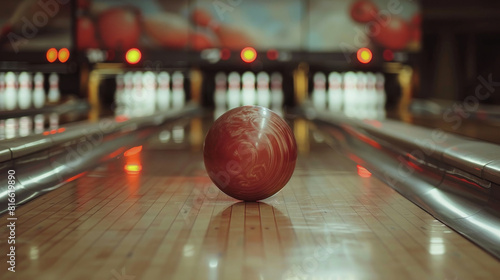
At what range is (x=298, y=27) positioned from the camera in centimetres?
965

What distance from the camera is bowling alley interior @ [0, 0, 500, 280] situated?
82.0 inches

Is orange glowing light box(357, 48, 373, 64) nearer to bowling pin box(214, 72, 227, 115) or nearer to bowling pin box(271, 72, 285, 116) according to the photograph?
bowling pin box(271, 72, 285, 116)

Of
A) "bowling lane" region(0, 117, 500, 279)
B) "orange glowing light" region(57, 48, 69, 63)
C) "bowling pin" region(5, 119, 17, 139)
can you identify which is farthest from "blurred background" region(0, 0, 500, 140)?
"bowling lane" region(0, 117, 500, 279)

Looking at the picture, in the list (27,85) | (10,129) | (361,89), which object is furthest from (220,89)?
(10,129)

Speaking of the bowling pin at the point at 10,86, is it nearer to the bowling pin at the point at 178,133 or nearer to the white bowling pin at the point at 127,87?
the white bowling pin at the point at 127,87

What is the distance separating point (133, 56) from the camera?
9273 millimetres

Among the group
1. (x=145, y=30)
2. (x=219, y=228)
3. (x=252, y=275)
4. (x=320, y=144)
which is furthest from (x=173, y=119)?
(x=252, y=275)

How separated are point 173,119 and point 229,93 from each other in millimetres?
2786

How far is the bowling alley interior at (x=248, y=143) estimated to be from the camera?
208 centimetres

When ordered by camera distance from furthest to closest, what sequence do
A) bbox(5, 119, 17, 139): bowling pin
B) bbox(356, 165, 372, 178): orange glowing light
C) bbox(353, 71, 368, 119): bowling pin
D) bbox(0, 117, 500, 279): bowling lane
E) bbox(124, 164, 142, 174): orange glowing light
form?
1. bbox(353, 71, 368, 119): bowling pin
2. bbox(5, 119, 17, 139): bowling pin
3. bbox(124, 164, 142, 174): orange glowing light
4. bbox(356, 165, 372, 178): orange glowing light
5. bbox(0, 117, 500, 279): bowling lane

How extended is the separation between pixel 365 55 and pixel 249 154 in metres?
6.94

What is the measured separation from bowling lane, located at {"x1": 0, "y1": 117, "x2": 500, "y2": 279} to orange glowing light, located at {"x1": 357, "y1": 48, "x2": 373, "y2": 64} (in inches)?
236

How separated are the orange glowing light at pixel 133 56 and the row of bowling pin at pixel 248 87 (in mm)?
1577

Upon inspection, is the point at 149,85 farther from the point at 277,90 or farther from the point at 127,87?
the point at 277,90
